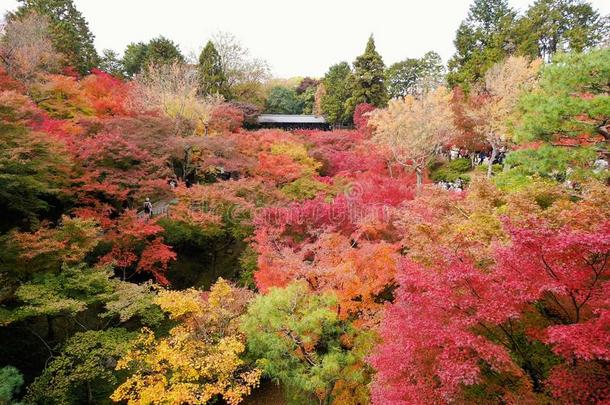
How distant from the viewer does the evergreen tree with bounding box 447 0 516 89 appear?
29469 mm

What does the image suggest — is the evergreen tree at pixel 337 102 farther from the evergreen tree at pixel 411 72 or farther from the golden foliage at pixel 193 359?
the golden foliage at pixel 193 359

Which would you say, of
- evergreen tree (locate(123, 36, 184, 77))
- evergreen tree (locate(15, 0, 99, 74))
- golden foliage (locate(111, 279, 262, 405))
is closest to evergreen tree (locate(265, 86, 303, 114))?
evergreen tree (locate(123, 36, 184, 77))

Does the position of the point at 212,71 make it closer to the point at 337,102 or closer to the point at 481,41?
the point at 337,102

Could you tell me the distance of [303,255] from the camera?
11.8 meters

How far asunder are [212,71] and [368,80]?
16.2m

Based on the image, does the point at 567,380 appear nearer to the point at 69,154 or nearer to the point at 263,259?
the point at 263,259

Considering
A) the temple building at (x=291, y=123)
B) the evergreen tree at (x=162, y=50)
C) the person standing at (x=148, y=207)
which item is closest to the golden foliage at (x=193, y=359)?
the person standing at (x=148, y=207)

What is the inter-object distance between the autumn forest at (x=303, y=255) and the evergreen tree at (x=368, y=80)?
34.1ft

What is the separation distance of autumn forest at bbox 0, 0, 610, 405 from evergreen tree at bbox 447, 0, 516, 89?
6709 millimetres

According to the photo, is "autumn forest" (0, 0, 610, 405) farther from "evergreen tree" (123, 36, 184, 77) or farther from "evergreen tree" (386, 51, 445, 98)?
"evergreen tree" (386, 51, 445, 98)

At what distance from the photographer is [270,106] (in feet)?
158

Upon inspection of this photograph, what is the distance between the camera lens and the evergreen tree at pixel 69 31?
96.7 feet

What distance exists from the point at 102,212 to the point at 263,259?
7.22 metres

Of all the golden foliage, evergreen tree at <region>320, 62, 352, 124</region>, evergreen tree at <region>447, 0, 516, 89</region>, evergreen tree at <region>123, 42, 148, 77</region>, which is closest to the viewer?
the golden foliage
